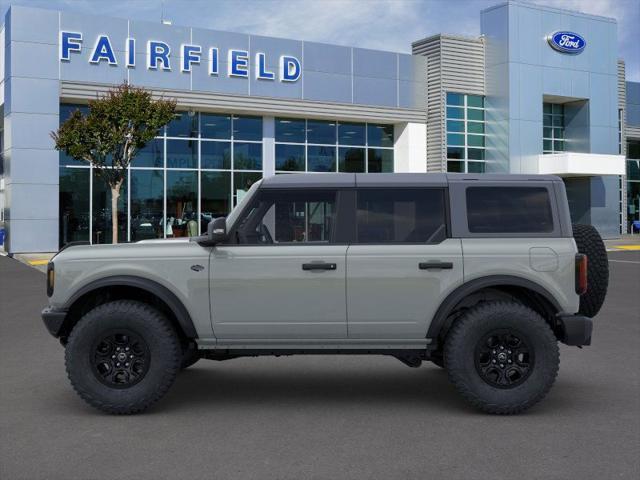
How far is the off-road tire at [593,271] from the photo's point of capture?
20.8 feet

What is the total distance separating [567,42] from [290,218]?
31.8 meters

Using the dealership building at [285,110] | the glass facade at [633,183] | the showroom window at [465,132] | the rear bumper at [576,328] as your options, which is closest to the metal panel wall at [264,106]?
the dealership building at [285,110]

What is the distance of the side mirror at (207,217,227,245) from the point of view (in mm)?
5949

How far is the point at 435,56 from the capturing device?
33.4 m

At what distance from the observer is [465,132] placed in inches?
1332

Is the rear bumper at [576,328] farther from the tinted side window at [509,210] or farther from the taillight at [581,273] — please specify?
the tinted side window at [509,210]

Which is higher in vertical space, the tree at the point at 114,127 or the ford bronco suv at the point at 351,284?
the tree at the point at 114,127

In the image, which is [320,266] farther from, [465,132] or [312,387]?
[465,132]

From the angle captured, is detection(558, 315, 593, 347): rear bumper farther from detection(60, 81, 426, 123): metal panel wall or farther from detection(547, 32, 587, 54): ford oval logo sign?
detection(547, 32, 587, 54): ford oval logo sign

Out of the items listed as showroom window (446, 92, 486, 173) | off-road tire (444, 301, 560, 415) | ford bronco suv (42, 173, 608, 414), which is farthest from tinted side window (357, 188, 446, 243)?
showroom window (446, 92, 486, 173)

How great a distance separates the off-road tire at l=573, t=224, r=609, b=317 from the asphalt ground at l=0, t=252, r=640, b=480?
78 centimetres

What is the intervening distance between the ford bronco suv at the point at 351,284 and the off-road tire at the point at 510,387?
10 millimetres

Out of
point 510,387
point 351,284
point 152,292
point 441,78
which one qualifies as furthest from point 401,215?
point 441,78

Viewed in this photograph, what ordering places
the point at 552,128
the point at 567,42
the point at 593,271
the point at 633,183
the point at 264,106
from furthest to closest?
the point at 633,183 < the point at 552,128 < the point at 567,42 < the point at 264,106 < the point at 593,271
